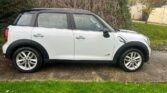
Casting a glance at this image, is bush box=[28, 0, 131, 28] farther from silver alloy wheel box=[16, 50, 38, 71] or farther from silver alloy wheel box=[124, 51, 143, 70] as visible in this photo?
silver alloy wheel box=[16, 50, 38, 71]

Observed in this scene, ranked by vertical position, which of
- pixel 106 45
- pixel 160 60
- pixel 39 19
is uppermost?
pixel 39 19

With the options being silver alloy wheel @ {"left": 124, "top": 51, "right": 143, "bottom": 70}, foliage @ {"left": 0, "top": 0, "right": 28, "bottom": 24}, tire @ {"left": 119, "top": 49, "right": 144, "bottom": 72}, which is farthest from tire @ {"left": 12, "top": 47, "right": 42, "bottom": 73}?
foliage @ {"left": 0, "top": 0, "right": 28, "bottom": 24}

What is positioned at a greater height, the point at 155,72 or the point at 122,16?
the point at 122,16

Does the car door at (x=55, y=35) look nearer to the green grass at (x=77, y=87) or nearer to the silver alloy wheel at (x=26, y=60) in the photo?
the silver alloy wheel at (x=26, y=60)

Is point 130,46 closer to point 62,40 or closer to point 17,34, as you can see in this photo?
point 62,40

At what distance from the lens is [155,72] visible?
32.6 feet

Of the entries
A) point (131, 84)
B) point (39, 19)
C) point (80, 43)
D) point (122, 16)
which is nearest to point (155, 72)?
point (131, 84)

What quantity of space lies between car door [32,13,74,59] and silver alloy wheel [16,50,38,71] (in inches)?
15.3

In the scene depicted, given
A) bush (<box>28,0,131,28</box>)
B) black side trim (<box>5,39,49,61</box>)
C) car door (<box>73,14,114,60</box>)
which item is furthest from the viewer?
bush (<box>28,0,131,28</box>)

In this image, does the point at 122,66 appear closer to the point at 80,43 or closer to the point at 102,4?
the point at 80,43

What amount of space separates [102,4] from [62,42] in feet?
19.3

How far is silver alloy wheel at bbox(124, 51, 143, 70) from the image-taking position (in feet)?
32.0

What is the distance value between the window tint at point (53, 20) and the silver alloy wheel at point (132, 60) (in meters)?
1.85

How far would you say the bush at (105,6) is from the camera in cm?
1452
